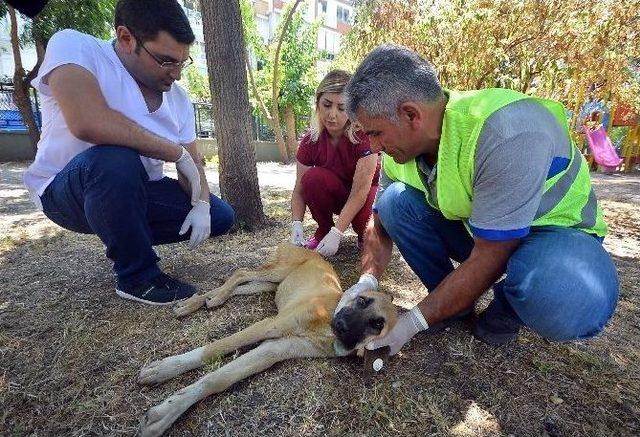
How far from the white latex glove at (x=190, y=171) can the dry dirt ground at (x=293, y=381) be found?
73 centimetres

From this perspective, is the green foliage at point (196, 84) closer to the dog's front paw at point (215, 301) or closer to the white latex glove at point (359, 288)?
the dog's front paw at point (215, 301)

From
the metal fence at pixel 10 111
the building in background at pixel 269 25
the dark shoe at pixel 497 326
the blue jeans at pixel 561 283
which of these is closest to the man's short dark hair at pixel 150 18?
the blue jeans at pixel 561 283

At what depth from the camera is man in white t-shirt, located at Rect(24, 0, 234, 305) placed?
2.38m

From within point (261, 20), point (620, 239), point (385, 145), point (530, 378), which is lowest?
point (620, 239)

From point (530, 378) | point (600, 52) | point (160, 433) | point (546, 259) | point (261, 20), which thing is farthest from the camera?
point (261, 20)

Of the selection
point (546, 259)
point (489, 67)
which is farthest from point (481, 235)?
point (489, 67)

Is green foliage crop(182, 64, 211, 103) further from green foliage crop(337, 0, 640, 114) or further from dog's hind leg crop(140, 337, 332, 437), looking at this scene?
dog's hind leg crop(140, 337, 332, 437)

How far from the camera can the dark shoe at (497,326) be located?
92.4 inches

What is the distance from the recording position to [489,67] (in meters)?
5.61

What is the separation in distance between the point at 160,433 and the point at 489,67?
571 cm

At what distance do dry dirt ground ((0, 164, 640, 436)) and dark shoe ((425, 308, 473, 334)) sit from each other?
0.05 meters

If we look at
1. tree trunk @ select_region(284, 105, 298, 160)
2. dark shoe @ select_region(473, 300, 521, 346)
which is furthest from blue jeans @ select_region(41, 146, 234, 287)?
tree trunk @ select_region(284, 105, 298, 160)

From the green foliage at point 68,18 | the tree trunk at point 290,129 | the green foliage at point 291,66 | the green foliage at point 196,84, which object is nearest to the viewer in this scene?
the green foliage at point 68,18

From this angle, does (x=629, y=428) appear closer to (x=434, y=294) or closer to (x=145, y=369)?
(x=434, y=294)
